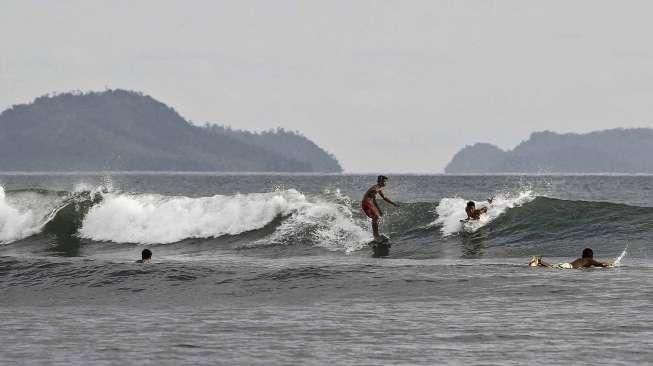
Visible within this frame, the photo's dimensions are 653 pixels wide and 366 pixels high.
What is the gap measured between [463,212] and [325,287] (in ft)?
42.1

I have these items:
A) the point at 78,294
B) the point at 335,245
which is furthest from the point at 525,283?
the point at 335,245

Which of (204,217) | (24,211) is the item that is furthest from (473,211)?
(24,211)

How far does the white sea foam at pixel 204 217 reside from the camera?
2945 centimetres

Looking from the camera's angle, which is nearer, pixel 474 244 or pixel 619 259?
pixel 619 259

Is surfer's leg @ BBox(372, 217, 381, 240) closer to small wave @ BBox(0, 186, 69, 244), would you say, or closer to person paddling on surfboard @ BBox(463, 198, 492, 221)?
person paddling on surfboard @ BBox(463, 198, 492, 221)

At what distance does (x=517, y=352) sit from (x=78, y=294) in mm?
9691

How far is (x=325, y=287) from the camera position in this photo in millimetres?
17594

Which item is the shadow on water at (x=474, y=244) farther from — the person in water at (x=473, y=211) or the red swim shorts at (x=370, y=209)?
the red swim shorts at (x=370, y=209)

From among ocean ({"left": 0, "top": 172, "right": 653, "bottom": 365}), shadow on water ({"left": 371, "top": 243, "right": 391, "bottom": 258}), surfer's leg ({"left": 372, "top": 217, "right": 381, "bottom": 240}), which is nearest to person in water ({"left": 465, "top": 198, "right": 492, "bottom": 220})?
ocean ({"left": 0, "top": 172, "right": 653, "bottom": 365})

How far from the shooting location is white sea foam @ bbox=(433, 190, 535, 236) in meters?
28.0

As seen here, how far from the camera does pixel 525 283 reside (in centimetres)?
1689

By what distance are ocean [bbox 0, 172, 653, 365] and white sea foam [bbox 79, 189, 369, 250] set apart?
7cm

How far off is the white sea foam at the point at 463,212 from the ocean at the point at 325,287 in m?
0.07

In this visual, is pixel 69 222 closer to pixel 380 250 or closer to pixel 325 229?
pixel 325 229
